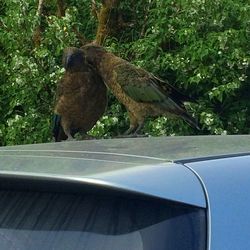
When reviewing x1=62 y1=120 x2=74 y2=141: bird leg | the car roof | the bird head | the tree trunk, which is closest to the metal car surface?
the car roof

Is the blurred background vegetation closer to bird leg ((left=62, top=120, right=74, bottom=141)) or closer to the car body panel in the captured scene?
bird leg ((left=62, top=120, right=74, bottom=141))

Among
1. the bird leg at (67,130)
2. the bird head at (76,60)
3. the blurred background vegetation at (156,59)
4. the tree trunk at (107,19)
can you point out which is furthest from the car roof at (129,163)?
the tree trunk at (107,19)

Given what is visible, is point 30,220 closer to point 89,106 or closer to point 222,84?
point 89,106

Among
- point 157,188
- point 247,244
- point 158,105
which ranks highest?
point 157,188

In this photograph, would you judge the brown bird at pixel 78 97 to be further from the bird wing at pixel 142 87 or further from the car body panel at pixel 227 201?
the car body panel at pixel 227 201

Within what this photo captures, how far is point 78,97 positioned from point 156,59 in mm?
2142

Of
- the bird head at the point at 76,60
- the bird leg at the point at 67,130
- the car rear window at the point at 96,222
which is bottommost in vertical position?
the bird leg at the point at 67,130

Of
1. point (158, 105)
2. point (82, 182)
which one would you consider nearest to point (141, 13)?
point (158, 105)

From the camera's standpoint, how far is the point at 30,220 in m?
2.14

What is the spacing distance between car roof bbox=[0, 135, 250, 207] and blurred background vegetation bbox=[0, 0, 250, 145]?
3.78 metres

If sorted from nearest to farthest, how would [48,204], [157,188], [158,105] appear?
[157,188] → [48,204] → [158,105]

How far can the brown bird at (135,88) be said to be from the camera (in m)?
4.82

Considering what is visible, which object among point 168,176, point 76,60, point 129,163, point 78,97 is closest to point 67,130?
point 78,97

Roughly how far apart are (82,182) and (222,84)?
4765mm
